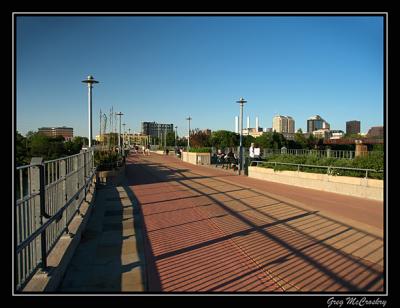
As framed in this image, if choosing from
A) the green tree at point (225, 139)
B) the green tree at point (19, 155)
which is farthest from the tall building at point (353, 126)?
the green tree at point (19, 155)

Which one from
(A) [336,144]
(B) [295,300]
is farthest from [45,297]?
(A) [336,144]

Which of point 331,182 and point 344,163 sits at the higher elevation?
point 344,163

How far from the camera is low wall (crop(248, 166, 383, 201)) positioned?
11758 mm

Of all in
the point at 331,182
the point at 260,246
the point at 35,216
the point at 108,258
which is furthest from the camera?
the point at 331,182

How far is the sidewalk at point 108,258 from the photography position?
4.70 metres

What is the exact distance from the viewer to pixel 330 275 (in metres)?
5.03

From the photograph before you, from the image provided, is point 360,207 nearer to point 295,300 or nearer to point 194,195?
point 194,195

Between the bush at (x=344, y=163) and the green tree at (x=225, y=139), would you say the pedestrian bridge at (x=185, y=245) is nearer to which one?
the bush at (x=344, y=163)

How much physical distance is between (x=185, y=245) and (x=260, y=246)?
1.33 m

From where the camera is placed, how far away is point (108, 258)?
5832 millimetres

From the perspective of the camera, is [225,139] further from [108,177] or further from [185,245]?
[185,245]

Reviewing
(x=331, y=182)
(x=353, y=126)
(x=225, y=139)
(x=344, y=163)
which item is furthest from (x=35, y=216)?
(x=353, y=126)

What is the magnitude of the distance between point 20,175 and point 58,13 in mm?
1615

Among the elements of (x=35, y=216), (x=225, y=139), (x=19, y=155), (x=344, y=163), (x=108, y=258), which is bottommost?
(x=108, y=258)
